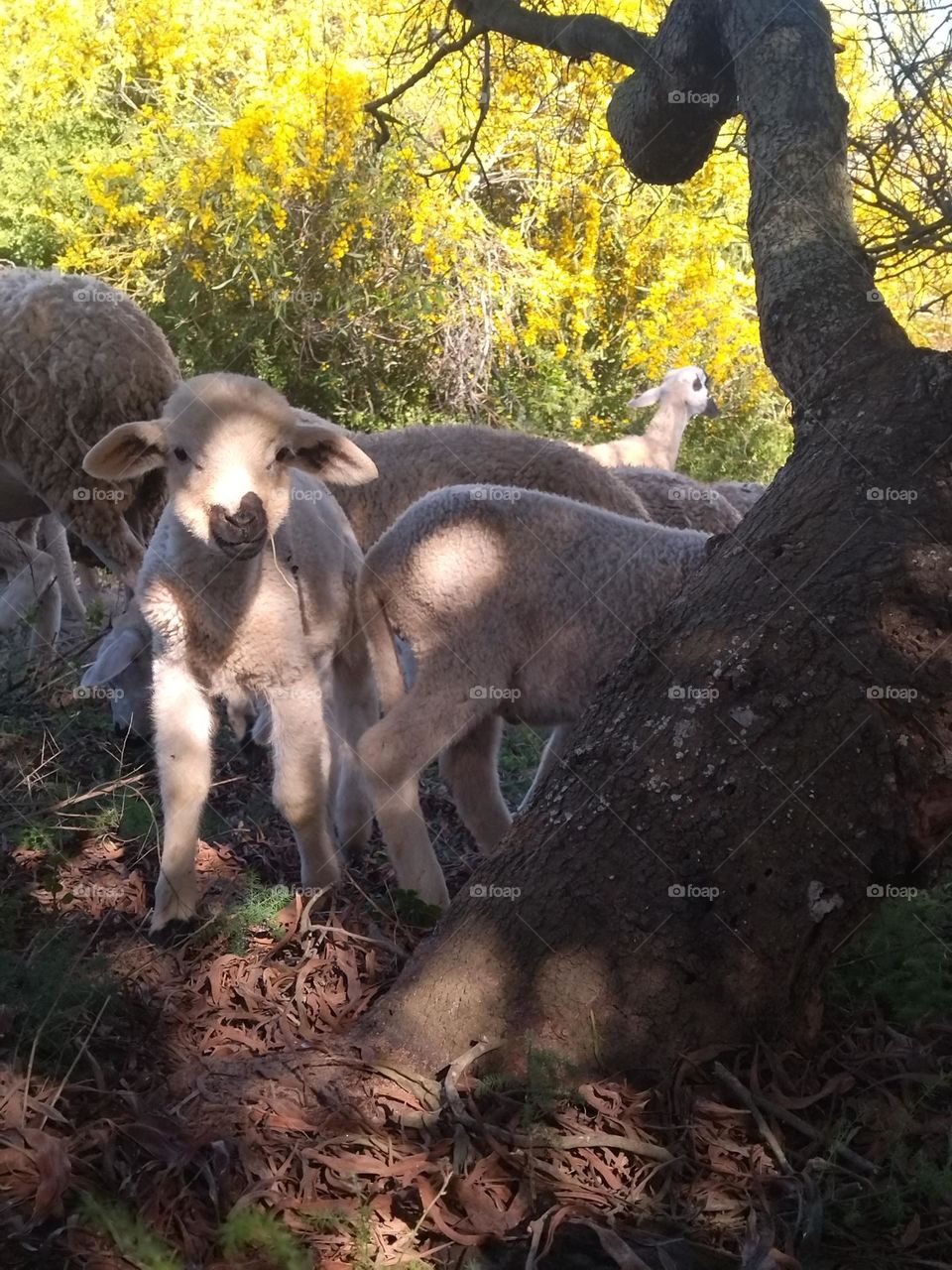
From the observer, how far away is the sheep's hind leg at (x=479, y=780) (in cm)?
489

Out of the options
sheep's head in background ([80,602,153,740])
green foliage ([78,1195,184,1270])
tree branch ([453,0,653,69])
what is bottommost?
sheep's head in background ([80,602,153,740])

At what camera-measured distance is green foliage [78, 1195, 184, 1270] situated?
8.61 ft

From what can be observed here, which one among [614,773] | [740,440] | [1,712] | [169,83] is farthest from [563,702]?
[169,83]

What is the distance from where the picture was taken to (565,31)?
20.4 ft

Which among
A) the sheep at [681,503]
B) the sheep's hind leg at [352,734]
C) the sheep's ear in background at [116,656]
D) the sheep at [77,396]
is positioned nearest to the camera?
the sheep's hind leg at [352,734]

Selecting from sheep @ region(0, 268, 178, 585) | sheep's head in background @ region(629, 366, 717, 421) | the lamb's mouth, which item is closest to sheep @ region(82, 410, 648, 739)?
sheep @ region(0, 268, 178, 585)

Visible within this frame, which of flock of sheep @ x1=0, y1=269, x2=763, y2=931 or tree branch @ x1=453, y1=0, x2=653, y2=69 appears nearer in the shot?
flock of sheep @ x1=0, y1=269, x2=763, y2=931

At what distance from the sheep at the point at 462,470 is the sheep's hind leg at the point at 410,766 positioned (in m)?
2.19

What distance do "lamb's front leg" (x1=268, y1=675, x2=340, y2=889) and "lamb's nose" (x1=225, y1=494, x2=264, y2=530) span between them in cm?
71

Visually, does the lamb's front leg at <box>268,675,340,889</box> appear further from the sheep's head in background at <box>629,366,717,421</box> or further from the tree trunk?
the sheep's head in background at <box>629,366,717,421</box>

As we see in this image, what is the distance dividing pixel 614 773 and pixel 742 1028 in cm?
72

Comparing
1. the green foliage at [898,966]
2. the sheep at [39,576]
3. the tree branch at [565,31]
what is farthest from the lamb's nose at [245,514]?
the sheep at [39,576]

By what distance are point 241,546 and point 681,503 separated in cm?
346

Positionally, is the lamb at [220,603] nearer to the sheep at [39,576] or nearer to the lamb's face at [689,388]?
the sheep at [39,576]
